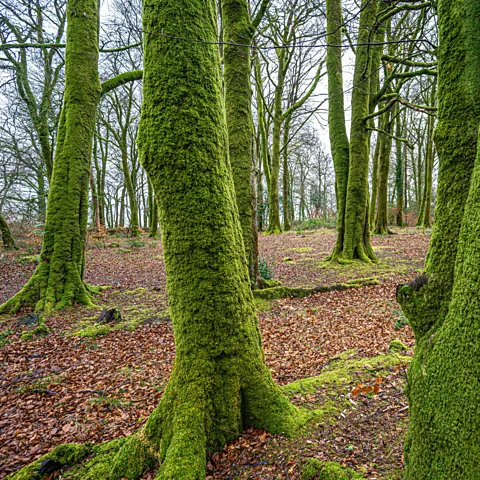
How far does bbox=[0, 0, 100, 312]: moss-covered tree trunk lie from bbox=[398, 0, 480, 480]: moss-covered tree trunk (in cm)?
709

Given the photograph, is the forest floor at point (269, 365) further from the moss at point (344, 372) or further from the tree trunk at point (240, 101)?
the tree trunk at point (240, 101)

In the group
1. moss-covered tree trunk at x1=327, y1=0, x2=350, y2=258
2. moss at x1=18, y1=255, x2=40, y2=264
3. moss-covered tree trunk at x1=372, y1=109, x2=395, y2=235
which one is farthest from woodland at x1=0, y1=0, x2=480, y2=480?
moss-covered tree trunk at x1=372, y1=109, x2=395, y2=235

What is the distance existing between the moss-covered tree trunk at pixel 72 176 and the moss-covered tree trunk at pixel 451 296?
7088mm

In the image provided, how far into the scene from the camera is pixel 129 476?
221 cm

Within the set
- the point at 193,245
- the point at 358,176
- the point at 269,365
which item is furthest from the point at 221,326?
the point at 358,176

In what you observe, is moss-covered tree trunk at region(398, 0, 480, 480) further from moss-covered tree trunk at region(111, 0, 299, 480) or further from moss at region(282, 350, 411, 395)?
moss at region(282, 350, 411, 395)

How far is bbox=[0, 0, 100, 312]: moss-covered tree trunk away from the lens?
271 inches

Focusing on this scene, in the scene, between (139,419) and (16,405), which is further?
(16,405)

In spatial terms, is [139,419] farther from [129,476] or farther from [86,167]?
[86,167]

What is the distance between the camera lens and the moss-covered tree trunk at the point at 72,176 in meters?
6.88

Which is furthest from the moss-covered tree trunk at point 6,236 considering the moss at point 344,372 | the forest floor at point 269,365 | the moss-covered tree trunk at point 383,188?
the moss-covered tree trunk at point 383,188

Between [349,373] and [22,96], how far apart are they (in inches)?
673

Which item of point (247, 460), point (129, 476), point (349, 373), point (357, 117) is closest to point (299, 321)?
point (349, 373)

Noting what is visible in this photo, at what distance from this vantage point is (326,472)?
199 cm
